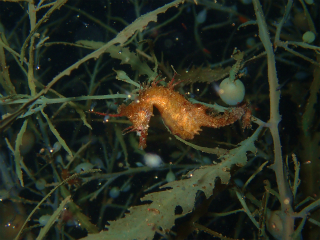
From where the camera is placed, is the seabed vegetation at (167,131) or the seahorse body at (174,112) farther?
the seahorse body at (174,112)

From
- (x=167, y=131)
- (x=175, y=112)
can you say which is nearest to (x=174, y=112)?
(x=175, y=112)

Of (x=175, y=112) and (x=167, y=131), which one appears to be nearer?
(x=175, y=112)

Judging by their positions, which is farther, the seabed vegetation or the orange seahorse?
the orange seahorse

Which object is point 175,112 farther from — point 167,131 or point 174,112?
point 167,131

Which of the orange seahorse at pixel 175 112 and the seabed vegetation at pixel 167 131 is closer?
the seabed vegetation at pixel 167 131

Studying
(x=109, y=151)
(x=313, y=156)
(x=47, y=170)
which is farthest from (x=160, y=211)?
(x=47, y=170)
